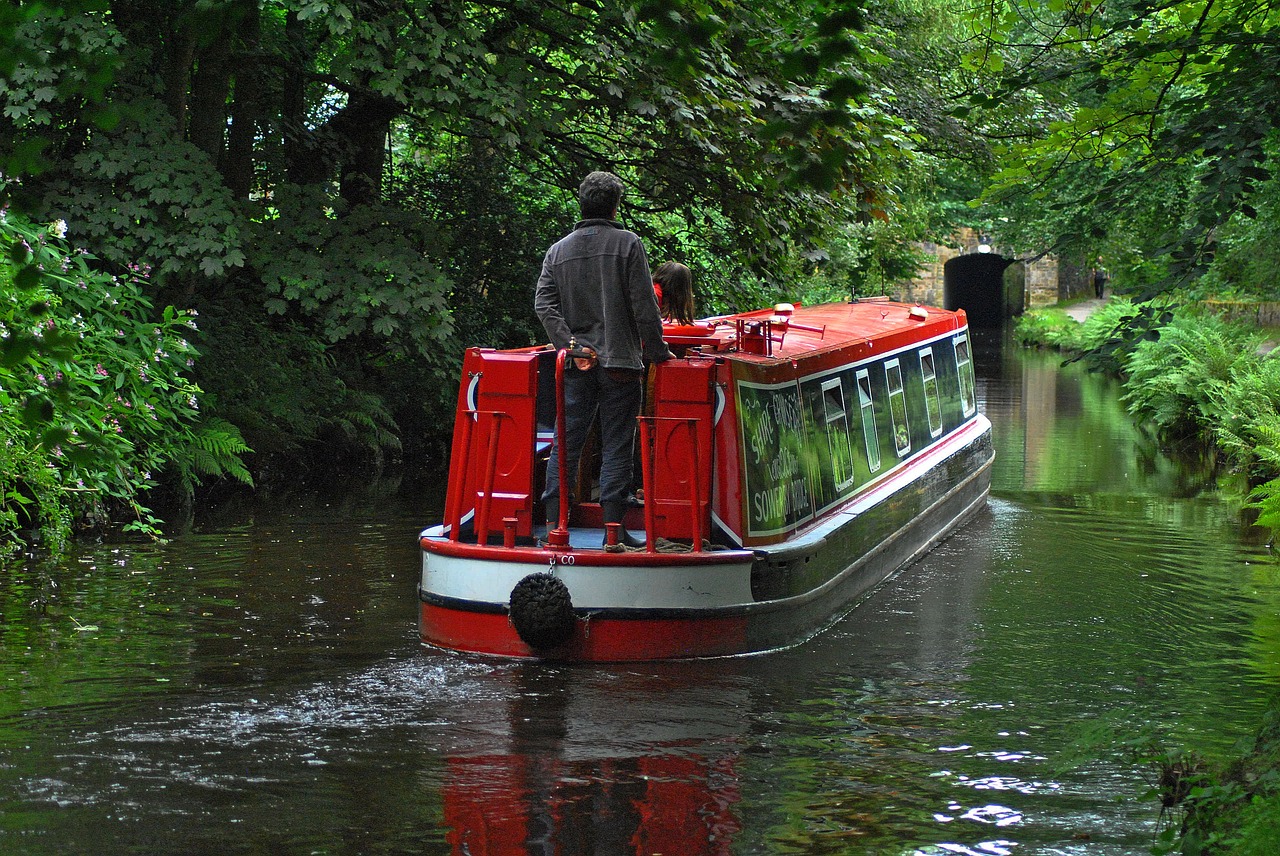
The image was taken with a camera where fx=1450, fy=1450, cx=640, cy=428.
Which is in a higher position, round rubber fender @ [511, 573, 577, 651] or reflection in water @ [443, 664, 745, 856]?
round rubber fender @ [511, 573, 577, 651]

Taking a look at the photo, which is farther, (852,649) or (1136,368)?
(1136,368)

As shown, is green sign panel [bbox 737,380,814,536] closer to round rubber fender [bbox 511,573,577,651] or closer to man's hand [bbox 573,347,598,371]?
man's hand [bbox 573,347,598,371]

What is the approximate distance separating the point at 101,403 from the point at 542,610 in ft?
15.7

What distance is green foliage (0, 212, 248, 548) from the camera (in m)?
9.22

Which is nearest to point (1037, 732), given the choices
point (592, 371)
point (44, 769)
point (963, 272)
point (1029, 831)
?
point (1029, 831)

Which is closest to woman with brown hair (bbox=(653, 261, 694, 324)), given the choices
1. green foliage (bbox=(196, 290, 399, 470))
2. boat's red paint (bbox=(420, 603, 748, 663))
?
boat's red paint (bbox=(420, 603, 748, 663))

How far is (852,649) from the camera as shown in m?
8.13

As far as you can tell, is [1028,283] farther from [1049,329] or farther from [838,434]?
[838,434]

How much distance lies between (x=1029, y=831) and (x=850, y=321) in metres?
7.12

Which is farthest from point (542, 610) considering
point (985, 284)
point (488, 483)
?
point (985, 284)

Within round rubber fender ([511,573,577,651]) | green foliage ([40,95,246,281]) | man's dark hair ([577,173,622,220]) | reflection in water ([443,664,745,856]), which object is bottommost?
reflection in water ([443,664,745,856])

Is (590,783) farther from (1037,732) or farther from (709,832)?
(1037,732)

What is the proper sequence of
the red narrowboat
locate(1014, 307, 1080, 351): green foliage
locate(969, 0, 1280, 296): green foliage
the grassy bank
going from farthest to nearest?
locate(1014, 307, 1080, 351): green foliage, the red narrowboat, locate(969, 0, 1280, 296): green foliage, the grassy bank

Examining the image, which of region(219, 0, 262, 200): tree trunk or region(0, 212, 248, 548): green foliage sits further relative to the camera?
region(219, 0, 262, 200): tree trunk
